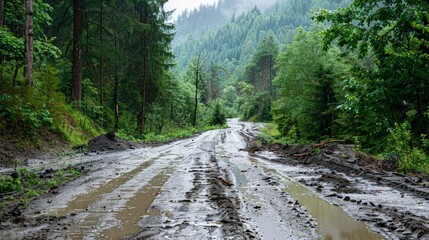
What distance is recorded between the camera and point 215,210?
5332mm

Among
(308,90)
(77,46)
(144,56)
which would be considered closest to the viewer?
(77,46)

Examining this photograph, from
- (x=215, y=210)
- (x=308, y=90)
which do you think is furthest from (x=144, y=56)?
(x=215, y=210)

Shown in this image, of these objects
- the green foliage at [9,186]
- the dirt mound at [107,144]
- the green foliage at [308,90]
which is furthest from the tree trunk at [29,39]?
the green foliage at [308,90]

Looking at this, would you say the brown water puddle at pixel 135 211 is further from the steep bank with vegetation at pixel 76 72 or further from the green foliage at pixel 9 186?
the steep bank with vegetation at pixel 76 72

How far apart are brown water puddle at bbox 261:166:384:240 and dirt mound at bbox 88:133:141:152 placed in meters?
11.6

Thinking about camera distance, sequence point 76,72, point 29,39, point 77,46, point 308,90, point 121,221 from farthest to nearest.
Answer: point 308,90 → point 76,72 → point 77,46 → point 29,39 → point 121,221

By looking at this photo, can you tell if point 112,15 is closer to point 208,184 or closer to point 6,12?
point 6,12

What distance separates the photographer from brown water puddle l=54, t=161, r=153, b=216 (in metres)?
5.43

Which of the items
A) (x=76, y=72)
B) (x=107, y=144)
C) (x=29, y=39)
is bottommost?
(x=107, y=144)

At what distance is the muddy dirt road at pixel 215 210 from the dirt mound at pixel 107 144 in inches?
314

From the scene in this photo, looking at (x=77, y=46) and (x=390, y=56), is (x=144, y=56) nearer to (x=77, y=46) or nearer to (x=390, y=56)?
(x=77, y=46)

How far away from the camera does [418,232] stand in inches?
167

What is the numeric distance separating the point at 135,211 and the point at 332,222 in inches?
114

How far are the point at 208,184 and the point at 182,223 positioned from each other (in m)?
3.03
